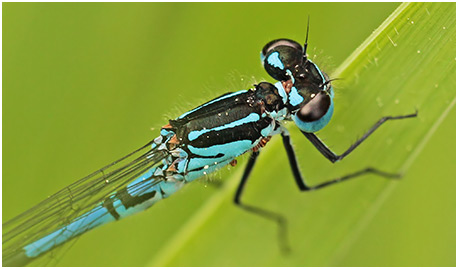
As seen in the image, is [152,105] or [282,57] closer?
[282,57]

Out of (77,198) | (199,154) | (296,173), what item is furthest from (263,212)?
(77,198)

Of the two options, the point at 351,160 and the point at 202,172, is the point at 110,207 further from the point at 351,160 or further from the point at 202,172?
the point at 351,160

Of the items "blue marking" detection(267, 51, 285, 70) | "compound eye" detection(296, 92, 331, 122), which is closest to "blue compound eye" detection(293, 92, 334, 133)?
"compound eye" detection(296, 92, 331, 122)

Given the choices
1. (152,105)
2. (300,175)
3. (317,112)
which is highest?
(152,105)

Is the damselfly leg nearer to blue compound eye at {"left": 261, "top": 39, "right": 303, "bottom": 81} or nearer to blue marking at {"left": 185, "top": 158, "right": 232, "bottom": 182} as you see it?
blue marking at {"left": 185, "top": 158, "right": 232, "bottom": 182}

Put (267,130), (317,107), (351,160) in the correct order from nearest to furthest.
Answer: (317,107)
(267,130)
(351,160)

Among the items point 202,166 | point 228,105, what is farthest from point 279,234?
point 228,105
